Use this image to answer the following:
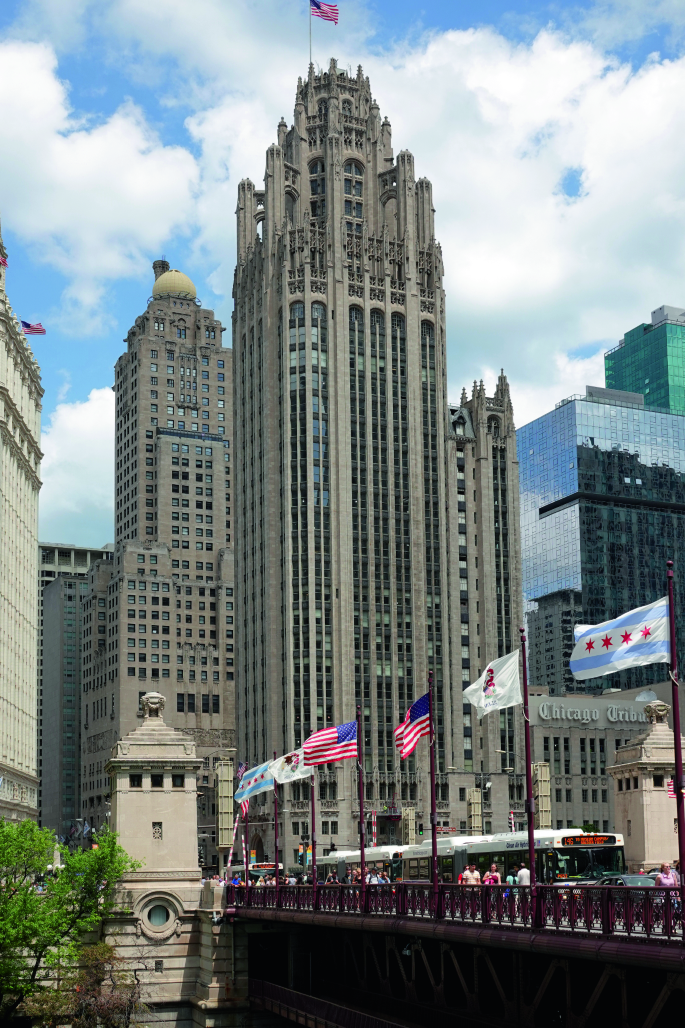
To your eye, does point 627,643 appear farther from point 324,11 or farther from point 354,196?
point 354,196

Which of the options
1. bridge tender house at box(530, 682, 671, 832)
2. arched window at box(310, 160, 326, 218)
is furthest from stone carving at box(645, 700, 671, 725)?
arched window at box(310, 160, 326, 218)

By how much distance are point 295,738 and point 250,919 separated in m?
77.2

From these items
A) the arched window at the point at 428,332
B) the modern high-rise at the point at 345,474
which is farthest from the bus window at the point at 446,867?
the arched window at the point at 428,332

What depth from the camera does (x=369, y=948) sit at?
62.7 meters

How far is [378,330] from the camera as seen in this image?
158250 millimetres

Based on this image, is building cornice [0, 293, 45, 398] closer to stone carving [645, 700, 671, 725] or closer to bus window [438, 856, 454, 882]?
bus window [438, 856, 454, 882]

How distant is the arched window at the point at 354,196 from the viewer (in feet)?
536

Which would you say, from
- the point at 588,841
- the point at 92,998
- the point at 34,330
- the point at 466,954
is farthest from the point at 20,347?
the point at 466,954

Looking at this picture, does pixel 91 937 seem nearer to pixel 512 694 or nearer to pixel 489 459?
pixel 512 694

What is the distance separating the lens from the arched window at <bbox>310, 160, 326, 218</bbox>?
6437 inches

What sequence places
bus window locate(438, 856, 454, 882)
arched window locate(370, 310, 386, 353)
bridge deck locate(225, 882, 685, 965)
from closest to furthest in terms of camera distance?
bridge deck locate(225, 882, 685, 965) < bus window locate(438, 856, 454, 882) < arched window locate(370, 310, 386, 353)

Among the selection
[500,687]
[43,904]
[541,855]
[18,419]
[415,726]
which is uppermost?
[18,419]

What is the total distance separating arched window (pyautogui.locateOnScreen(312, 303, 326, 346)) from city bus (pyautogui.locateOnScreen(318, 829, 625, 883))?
83.7 metres

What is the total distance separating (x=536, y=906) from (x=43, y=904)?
37.2m
